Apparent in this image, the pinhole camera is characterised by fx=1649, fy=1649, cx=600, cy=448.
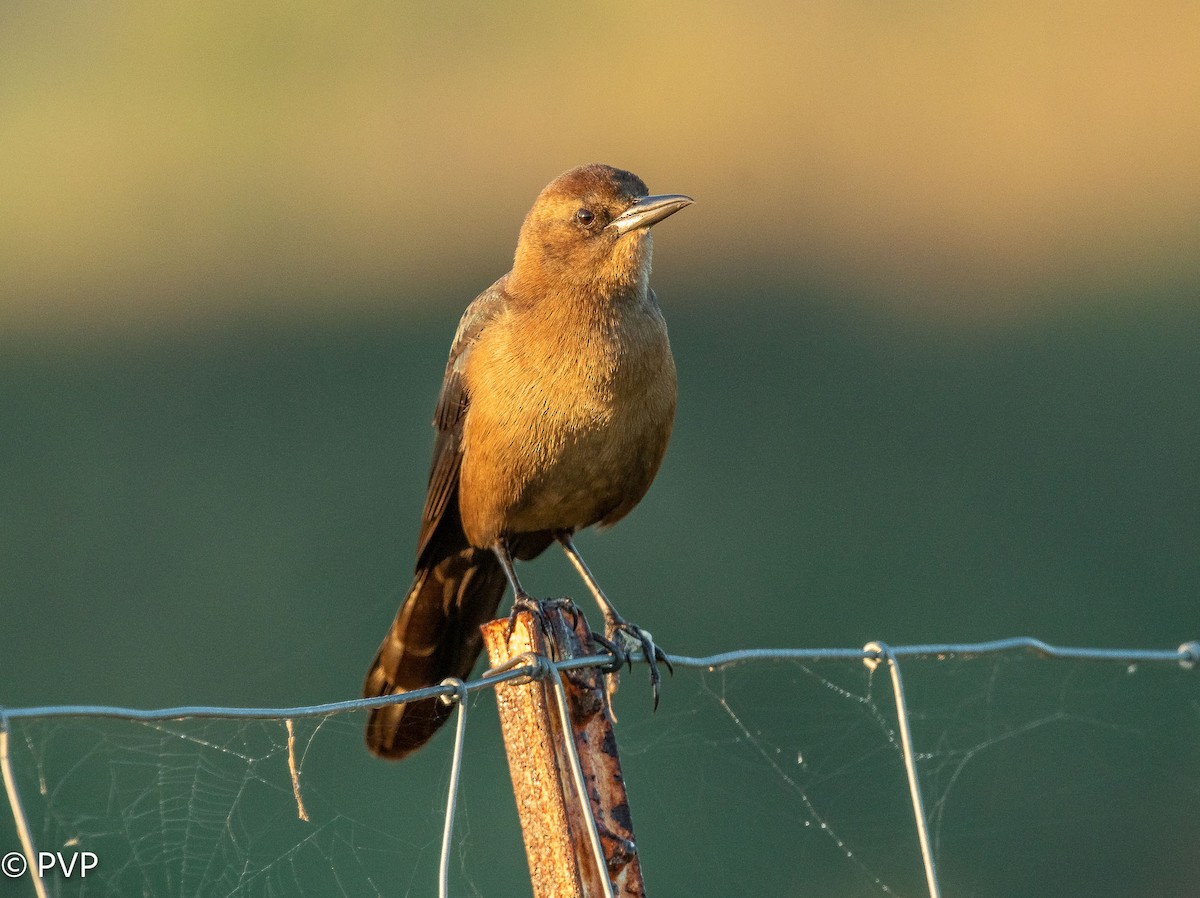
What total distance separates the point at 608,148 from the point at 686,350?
297 cm

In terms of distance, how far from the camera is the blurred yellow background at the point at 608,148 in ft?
42.3

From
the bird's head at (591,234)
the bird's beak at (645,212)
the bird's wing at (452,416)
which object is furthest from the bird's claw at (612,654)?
the bird's beak at (645,212)

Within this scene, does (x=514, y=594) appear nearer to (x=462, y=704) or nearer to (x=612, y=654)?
(x=612, y=654)

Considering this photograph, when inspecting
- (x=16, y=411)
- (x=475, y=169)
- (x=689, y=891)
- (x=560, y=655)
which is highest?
(x=475, y=169)

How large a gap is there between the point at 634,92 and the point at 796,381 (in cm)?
443

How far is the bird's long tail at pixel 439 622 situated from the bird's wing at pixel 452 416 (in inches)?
4.5

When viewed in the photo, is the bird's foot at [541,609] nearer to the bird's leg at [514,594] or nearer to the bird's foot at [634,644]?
the bird's leg at [514,594]

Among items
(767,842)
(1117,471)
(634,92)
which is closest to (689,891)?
(767,842)

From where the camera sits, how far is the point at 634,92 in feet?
48.4

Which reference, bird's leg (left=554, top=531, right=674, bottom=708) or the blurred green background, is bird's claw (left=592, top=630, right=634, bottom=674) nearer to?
bird's leg (left=554, top=531, right=674, bottom=708)

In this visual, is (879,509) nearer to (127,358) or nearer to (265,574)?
(265,574)

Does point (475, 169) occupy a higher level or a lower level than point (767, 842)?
higher

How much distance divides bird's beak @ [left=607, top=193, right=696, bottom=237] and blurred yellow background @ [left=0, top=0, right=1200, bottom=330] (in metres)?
7.24

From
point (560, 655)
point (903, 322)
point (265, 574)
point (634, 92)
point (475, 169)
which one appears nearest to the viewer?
point (560, 655)
